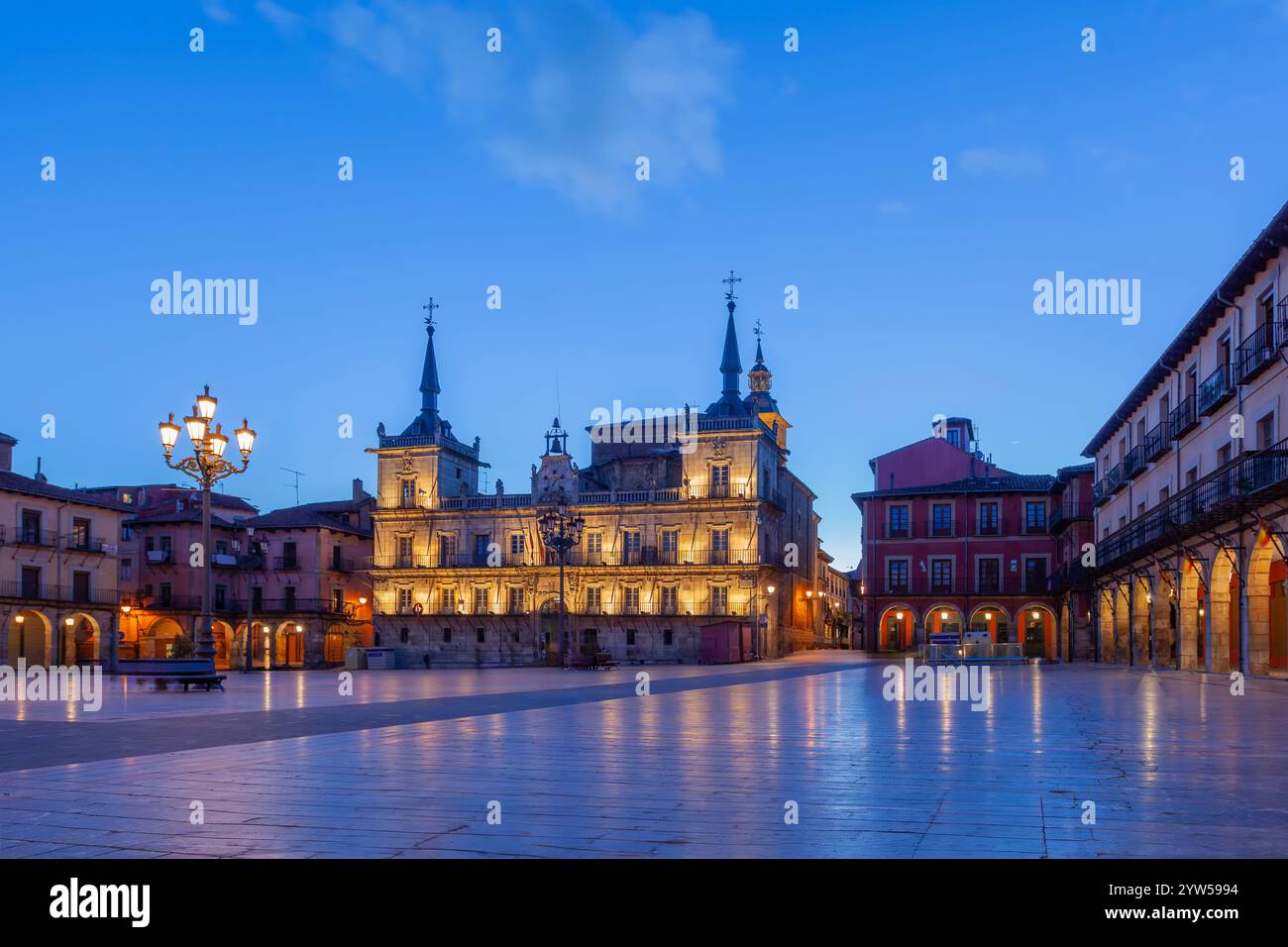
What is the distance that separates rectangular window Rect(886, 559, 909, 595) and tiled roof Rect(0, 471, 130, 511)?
39074mm

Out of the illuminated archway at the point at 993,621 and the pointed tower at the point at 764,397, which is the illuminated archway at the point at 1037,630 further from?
the pointed tower at the point at 764,397

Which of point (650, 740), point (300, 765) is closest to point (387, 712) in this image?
point (650, 740)

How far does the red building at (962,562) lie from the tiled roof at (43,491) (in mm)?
38792

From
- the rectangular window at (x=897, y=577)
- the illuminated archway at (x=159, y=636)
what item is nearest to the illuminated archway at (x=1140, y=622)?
the rectangular window at (x=897, y=577)

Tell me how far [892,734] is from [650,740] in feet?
8.44

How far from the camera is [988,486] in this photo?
62.6 meters

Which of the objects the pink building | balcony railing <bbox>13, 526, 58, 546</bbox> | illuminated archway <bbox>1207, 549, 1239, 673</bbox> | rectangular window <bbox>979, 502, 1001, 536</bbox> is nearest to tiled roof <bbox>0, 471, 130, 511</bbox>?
balcony railing <bbox>13, 526, 58, 546</bbox>

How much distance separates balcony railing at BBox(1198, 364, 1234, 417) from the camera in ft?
92.7

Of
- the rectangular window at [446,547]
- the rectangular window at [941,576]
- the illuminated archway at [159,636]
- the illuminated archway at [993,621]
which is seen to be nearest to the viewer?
the illuminated archway at [993,621]

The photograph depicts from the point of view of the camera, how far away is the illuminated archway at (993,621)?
2469 inches

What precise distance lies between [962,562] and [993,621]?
3.66m

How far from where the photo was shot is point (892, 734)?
12.0 m
